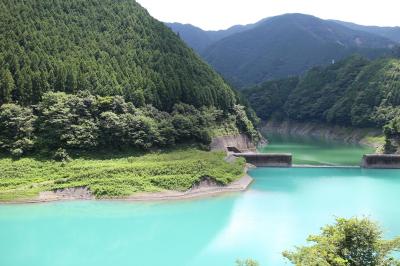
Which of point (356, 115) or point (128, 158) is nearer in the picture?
point (128, 158)

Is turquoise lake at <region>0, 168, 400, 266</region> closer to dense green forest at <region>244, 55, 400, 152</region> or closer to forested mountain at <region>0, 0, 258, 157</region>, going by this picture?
forested mountain at <region>0, 0, 258, 157</region>

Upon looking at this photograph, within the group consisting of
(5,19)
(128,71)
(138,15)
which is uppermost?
(138,15)

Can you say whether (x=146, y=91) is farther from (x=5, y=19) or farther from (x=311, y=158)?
(x=311, y=158)

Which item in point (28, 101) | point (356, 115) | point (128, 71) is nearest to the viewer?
point (28, 101)

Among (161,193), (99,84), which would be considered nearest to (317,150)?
(99,84)

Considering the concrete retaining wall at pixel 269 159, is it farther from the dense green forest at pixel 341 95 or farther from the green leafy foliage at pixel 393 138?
the dense green forest at pixel 341 95

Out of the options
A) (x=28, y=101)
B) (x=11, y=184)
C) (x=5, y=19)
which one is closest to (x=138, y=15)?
(x=5, y=19)

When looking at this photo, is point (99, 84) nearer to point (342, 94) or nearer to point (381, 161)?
point (381, 161)
